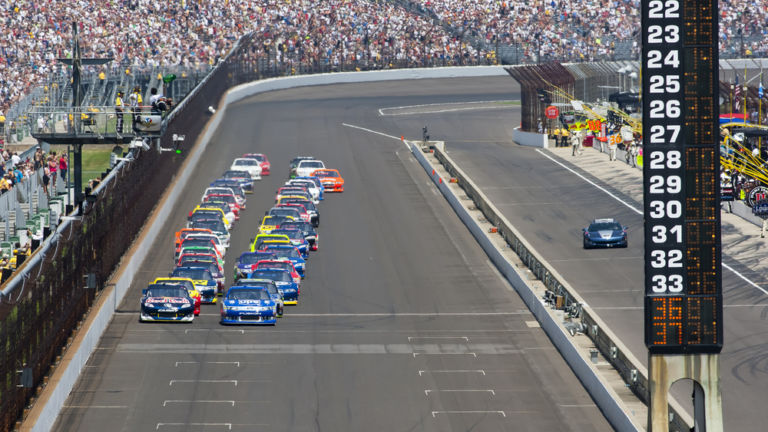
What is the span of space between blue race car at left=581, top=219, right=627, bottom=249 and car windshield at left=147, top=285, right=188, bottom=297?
61.5ft

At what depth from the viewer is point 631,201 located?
218 ft

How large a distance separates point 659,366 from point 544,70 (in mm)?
60220

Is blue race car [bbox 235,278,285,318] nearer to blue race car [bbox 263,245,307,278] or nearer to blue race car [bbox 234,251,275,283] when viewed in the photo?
blue race car [bbox 234,251,275,283]

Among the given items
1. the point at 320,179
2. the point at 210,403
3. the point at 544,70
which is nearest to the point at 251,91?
the point at 544,70

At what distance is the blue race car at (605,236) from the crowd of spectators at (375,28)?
38750 mm

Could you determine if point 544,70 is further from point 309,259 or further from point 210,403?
point 210,403

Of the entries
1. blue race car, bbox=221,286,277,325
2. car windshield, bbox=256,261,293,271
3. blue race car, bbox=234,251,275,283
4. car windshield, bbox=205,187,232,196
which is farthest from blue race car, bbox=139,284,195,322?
car windshield, bbox=205,187,232,196

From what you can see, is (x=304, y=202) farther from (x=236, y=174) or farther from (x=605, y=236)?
(x=605, y=236)

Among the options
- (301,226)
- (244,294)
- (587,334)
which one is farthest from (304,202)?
(587,334)

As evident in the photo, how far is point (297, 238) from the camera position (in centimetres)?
5328

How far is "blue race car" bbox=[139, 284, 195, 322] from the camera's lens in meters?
42.5

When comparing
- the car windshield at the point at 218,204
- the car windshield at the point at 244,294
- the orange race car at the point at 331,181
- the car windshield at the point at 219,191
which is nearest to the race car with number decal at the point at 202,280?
the car windshield at the point at 244,294

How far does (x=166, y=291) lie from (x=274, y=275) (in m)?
4.12

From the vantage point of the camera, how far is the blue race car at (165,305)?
139 feet
